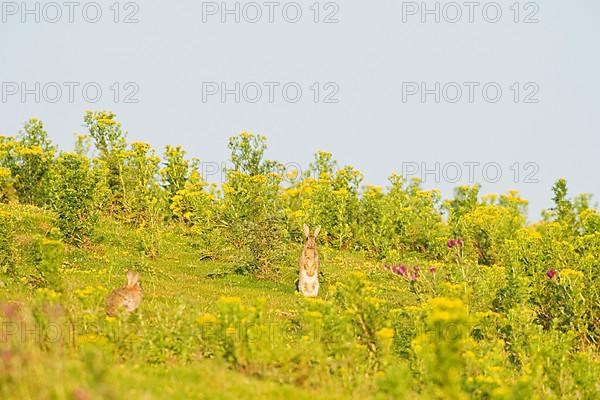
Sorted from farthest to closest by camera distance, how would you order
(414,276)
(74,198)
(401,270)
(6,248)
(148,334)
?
(74,198), (6,248), (414,276), (401,270), (148,334)

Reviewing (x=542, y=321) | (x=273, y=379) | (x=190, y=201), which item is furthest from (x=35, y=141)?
(x=273, y=379)

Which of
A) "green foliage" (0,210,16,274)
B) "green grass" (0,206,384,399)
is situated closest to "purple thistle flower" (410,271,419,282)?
"green grass" (0,206,384,399)

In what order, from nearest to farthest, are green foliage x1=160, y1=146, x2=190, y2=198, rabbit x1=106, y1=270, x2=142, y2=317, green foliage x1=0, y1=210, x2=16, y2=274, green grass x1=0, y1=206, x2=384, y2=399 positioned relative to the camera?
green grass x1=0, y1=206, x2=384, y2=399 < rabbit x1=106, y1=270, x2=142, y2=317 < green foliage x1=0, y1=210, x2=16, y2=274 < green foliage x1=160, y1=146, x2=190, y2=198

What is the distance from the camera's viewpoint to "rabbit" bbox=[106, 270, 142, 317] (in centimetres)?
1405

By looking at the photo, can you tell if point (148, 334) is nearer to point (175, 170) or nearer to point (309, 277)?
point (309, 277)

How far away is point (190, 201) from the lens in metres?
28.1

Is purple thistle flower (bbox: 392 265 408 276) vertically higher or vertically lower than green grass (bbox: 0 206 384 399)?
higher

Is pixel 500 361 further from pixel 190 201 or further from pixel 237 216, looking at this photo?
pixel 190 201

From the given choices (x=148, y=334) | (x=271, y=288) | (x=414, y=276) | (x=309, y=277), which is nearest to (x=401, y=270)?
(x=414, y=276)

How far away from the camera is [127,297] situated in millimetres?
14164

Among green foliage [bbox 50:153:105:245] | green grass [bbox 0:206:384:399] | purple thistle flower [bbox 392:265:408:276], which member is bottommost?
green grass [bbox 0:206:384:399]

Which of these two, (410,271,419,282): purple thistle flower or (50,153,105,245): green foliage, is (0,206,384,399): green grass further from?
(410,271,419,282): purple thistle flower

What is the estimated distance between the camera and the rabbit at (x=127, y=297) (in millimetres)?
14055

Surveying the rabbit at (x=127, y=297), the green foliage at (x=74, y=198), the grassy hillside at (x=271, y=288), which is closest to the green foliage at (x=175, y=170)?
the grassy hillside at (x=271, y=288)
